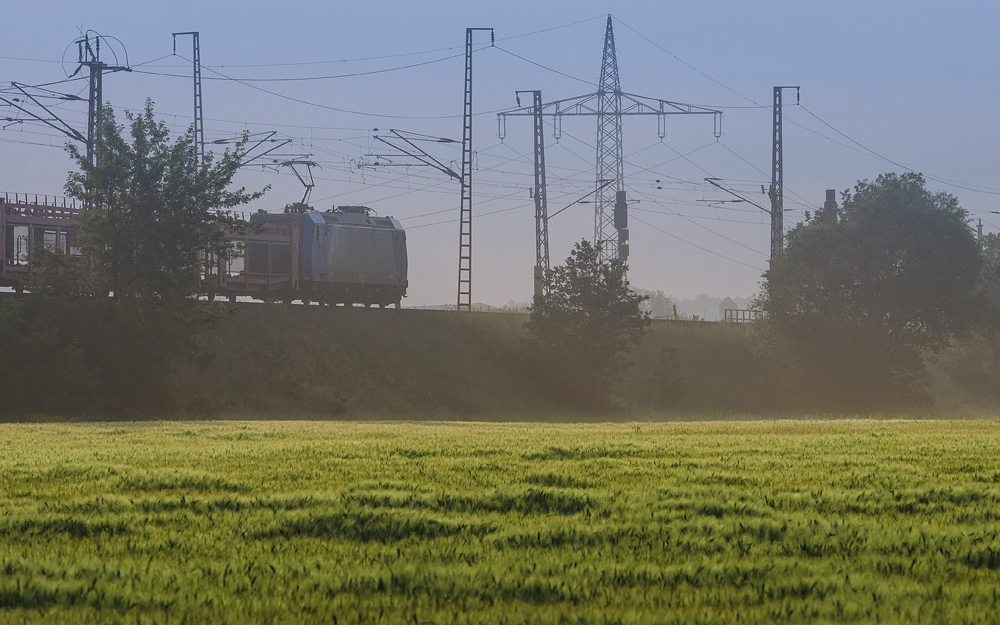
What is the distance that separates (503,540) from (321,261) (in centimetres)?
4668

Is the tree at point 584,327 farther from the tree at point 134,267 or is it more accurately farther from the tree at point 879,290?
the tree at point 134,267

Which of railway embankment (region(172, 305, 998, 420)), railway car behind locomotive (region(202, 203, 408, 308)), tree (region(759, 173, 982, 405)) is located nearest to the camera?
railway embankment (region(172, 305, 998, 420))

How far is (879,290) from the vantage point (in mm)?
60406

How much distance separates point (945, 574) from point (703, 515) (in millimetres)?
2250

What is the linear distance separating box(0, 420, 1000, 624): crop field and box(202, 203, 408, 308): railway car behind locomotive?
39.8m

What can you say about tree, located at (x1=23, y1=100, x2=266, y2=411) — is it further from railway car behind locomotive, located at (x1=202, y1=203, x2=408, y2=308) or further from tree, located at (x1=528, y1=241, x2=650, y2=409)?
tree, located at (x1=528, y1=241, x2=650, y2=409)

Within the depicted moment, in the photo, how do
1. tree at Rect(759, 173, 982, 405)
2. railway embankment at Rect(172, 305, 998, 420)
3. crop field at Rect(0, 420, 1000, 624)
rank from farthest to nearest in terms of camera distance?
tree at Rect(759, 173, 982, 405) → railway embankment at Rect(172, 305, 998, 420) → crop field at Rect(0, 420, 1000, 624)

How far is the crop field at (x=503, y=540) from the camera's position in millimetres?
5320

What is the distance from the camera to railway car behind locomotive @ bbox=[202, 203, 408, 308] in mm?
51156

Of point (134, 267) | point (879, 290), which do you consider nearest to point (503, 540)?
point (134, 267)

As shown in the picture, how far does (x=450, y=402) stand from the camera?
49375mm

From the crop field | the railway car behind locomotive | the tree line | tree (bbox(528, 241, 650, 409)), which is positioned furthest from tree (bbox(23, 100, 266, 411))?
the crop field

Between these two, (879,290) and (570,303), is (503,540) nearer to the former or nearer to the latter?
(570,303)

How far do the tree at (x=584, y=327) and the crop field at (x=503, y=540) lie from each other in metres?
39.6
